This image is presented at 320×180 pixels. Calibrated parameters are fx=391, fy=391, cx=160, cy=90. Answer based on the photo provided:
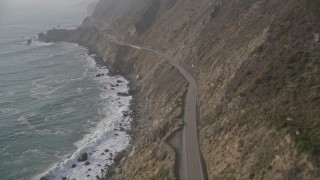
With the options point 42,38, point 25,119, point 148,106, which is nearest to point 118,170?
point 148,106

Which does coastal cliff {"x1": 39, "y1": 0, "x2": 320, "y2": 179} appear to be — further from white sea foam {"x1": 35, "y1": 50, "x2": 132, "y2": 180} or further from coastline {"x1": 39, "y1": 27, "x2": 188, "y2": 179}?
white sea foam {"x1": 35, "y1": 50, "x2": 132, "y2": 180}

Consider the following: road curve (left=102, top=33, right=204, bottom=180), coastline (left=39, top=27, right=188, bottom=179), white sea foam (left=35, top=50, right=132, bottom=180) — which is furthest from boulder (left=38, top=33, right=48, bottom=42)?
road curve (left=102, top=33, right=204, bottom=180)

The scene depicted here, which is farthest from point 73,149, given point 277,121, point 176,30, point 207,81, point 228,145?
point 176,30

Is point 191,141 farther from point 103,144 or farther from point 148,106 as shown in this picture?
point 148,106

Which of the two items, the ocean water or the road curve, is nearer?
the road curve

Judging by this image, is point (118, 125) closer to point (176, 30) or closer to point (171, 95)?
point (171, 95)

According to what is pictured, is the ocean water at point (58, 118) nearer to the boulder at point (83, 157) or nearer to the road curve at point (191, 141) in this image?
the boulder at point (83, 157)

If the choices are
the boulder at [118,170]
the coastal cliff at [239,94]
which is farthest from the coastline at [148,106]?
the coastal cliff at [239,94]
